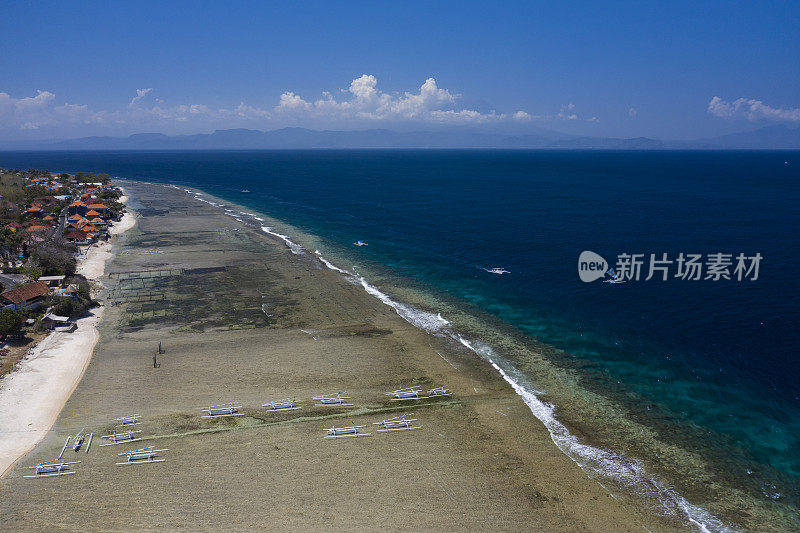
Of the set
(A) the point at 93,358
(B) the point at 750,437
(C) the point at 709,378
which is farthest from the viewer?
(A) the point at 93,358

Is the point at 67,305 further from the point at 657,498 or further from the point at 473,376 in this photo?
the point at 657,498

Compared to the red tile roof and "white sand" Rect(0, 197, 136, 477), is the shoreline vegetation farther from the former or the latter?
the red tile roof

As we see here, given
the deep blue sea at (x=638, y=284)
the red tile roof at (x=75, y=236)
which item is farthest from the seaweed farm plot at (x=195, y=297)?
the deep blue sea at (x=638, y=284)

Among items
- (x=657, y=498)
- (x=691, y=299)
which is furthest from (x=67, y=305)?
(x=691, y=299)

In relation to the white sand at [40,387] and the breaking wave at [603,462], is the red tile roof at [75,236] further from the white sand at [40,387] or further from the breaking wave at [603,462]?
the breaking wave at [603,462]

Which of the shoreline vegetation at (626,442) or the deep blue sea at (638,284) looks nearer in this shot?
the shoreline vegetation at (626,442)

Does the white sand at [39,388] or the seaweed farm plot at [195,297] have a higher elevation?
the seaweed farm plot at [195,297]

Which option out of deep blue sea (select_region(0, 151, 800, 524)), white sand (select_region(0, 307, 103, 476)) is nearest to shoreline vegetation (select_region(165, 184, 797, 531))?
deep blue sea (select_region(0, 151, 800, 524))
